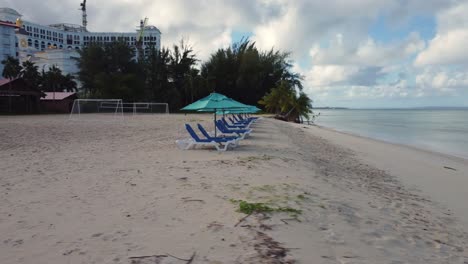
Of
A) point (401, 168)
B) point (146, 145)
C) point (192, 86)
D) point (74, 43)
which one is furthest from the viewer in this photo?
point (74, 43)

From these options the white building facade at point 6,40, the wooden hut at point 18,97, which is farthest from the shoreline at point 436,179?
the white building facade at point 6,40

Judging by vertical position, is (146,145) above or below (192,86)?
below

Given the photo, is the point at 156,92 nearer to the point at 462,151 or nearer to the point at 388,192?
the point at 462,151

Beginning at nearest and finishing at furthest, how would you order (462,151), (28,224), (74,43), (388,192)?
(28,224)
(388,192)
(462,151)
(74,43)

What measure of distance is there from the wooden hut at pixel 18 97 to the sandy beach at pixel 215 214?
30514mm

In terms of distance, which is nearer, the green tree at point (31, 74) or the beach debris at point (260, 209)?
the beach debris at point (260, 209)

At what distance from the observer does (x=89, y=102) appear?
35.3 meters

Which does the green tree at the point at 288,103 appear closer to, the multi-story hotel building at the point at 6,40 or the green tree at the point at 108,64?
the green tree at the point at 108,64

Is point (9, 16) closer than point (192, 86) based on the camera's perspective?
No

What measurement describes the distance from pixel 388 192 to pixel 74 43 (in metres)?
132

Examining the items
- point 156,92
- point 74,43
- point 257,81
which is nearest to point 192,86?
point 156,92

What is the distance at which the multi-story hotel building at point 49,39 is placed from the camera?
285 ft

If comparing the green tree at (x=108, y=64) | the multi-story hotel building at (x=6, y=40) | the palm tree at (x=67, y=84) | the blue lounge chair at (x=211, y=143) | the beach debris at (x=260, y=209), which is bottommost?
the beach debris at (x=260, y=209)

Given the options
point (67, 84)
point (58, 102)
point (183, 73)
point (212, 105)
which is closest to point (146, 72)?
point (183, 73)
